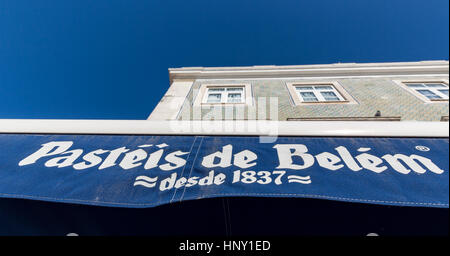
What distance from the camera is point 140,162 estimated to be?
242cm

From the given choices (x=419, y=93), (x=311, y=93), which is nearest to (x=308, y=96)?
(x=311, y=93)

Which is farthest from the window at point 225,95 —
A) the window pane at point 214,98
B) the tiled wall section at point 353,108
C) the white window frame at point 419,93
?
the white window frame at point 419,93

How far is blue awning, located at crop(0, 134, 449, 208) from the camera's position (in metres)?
1.92

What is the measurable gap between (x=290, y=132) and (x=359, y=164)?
94 centimetres

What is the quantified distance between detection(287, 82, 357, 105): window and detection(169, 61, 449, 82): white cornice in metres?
0.86

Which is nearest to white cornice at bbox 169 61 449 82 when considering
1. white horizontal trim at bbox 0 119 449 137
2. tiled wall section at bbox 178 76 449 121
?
tiled wall section at bbox 178 76 449 121

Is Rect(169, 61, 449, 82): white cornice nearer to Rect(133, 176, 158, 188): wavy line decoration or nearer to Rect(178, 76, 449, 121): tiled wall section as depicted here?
Rect(178, 76, 449, 121): tiled wall section

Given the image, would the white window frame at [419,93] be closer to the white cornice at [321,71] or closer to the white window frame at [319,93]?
the white cornice at [321,71]

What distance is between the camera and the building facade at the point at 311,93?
250 inches

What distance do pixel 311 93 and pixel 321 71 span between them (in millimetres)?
1842

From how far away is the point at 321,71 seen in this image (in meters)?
9.24

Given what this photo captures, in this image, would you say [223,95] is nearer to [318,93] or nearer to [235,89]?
[235,89]
